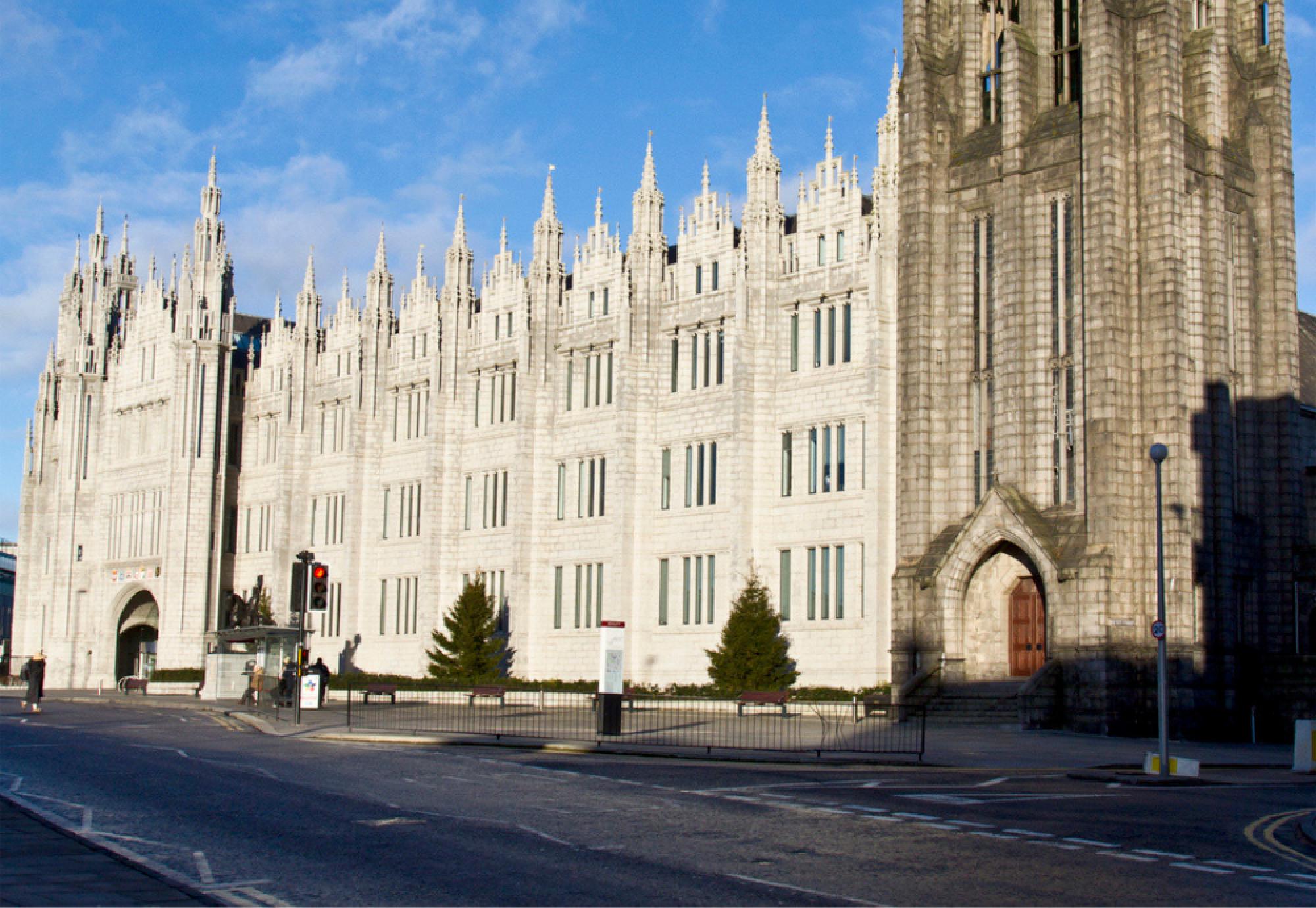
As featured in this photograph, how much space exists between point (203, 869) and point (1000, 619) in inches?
1298

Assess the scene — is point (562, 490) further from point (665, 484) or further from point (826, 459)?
point (826, 459)

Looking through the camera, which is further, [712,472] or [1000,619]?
[712,472]

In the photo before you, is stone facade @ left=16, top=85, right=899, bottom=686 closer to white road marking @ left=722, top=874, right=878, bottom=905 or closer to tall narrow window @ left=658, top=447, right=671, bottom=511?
tall narrow window @ left=658, top=447, right=671, bottom=511

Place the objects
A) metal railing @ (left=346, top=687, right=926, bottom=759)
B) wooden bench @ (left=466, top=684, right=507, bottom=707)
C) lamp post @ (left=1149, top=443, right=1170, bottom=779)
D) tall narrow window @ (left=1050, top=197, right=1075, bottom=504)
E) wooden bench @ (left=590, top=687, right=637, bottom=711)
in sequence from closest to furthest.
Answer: lamp post @ (left=1149, top=443, right=1170, bottom=779) → metal railing @ (left=346, top=687, right=926, bottom=759) → tall narrow window @ (left=1050, top=197, right=1075, bottom=504) → wooden bench @ (left=590, top=687, right=637, bottom=711) → wooden bench @ (left=466, top=684, right=507, bottom=707)

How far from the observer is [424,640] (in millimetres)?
61562

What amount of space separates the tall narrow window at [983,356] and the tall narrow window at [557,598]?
19165 mm

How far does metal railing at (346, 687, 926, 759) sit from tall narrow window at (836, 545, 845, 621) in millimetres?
4065

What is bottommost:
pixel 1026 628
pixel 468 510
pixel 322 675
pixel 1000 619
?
pixel 322 675

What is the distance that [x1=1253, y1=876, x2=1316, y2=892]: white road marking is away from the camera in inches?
500

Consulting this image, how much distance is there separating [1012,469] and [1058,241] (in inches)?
258

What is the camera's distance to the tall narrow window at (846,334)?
47.8 m

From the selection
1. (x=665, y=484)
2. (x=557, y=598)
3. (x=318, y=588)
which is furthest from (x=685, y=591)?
(x=318, y=588)

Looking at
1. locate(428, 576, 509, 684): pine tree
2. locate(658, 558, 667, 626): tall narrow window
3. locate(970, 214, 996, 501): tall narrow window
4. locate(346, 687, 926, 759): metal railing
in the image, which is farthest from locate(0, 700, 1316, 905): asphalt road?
locate(428, 576, 509, 684): pine tree

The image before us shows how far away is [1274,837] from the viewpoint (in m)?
16.3
